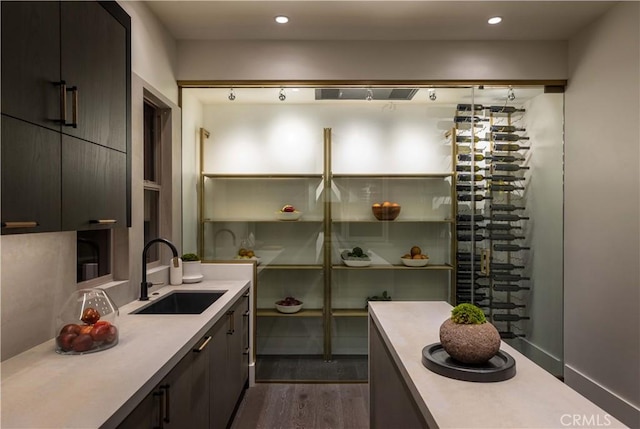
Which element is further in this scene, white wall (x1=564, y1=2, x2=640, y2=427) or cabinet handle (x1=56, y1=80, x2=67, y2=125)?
white wall (x1=564, y1=2, x2=640, y2=427)

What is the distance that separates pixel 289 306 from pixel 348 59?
2269mm

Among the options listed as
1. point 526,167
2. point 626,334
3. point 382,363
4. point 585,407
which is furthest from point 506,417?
point 526,167

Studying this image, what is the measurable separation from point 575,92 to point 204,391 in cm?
363

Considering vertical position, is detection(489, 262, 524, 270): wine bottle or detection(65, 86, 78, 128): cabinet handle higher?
detection(65, 86, 78, 128): cabinet handle

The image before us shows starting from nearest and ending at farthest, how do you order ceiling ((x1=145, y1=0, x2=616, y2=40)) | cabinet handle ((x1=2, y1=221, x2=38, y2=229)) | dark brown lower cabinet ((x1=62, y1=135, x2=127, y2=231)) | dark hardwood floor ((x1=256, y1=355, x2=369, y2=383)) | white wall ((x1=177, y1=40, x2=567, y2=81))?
1. cabinet handle ((x1=2, y1=221, x2=38, y2=229))
2. dark brown lower cabinet ((x1=62, y1=135, x2=127, y2=231))
3. ceiling ((x1=145, y1=0, x2=616, y2=40))
4. white wall ((x1=177, y1=40, x2=567, y2=81))
5. dark hardwood floor ((x1=256, y1=355, x2=369, y2=383))

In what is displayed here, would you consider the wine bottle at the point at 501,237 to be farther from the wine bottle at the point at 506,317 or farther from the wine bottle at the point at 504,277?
the wine bottle at the point at 506,317

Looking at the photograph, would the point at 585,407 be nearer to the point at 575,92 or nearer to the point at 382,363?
the point at 382,363

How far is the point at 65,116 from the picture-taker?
1.54 metres

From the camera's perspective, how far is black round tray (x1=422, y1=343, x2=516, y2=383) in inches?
52.1

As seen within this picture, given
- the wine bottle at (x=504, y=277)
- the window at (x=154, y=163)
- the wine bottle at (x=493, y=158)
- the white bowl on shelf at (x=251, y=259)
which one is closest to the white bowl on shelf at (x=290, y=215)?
the white bowl on shelf at (x=251, y=259)

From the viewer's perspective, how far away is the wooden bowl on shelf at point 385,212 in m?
3.84

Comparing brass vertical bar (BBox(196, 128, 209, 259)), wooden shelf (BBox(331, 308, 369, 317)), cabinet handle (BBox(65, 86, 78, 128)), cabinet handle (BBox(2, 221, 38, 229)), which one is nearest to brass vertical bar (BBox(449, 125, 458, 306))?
wooden shelf (BBox(331, 308, 369, 317))

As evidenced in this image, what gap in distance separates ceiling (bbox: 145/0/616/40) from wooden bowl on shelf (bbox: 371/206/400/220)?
1478mm

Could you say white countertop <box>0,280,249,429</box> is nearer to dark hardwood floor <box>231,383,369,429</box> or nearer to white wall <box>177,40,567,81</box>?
dark hardwood floor <box>231,383,369,429</box>
